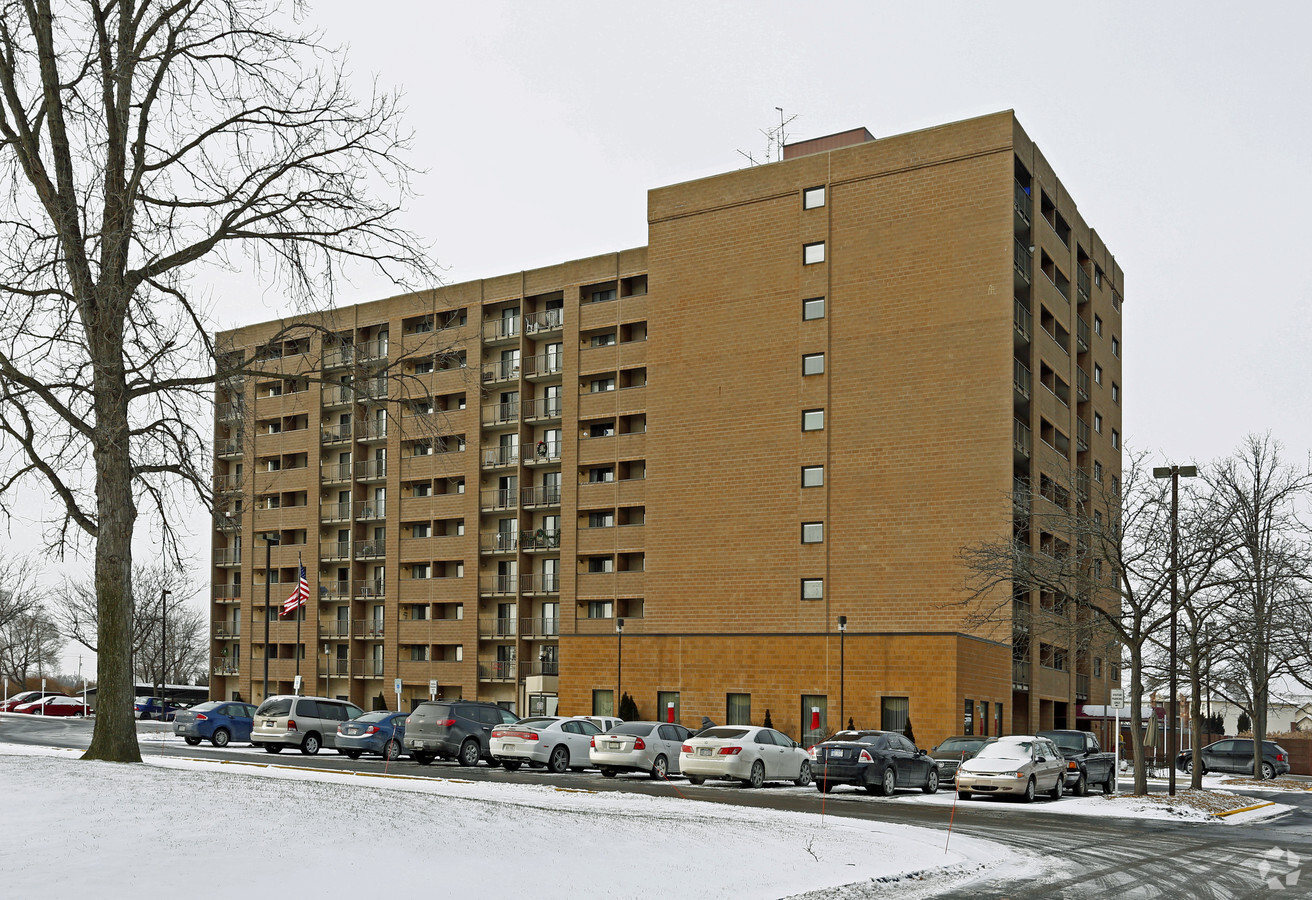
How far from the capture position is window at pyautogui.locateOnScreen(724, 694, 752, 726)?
181 ft

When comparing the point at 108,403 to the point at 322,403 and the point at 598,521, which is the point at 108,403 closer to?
the point at 598,521

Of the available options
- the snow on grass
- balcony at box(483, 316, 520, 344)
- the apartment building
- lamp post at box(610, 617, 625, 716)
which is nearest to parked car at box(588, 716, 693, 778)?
the snow on grass

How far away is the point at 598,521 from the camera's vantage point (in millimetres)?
68688

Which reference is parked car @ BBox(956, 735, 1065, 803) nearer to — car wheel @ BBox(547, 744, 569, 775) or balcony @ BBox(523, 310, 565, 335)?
car wheel @ BBox(547, 744, 569, 775)

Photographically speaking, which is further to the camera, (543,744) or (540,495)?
(540,495)

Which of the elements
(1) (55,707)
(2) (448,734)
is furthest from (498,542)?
(2) (448,734)

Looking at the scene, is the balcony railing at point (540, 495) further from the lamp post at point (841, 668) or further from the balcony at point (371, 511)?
the lamp post at point (841, 668)

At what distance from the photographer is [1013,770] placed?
2883 centimetres

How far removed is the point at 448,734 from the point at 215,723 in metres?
13.1

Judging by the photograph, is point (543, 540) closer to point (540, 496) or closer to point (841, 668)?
point (540, 496)

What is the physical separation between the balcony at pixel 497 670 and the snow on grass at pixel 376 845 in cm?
5259

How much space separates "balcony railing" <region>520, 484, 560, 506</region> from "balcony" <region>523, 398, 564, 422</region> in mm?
3831

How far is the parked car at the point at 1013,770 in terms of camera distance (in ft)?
94.3

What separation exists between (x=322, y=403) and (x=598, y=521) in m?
21.4
